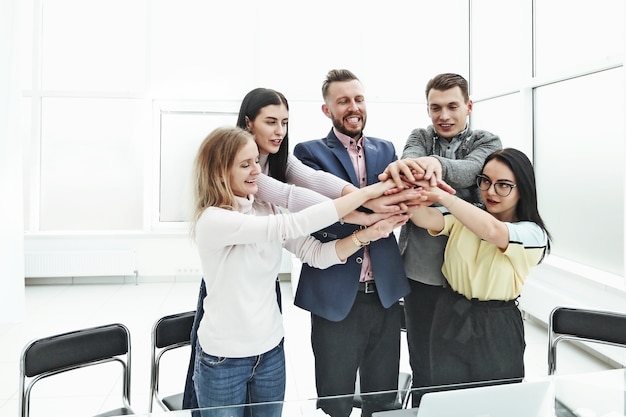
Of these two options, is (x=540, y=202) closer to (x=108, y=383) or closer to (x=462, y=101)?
(x=462, y=101)

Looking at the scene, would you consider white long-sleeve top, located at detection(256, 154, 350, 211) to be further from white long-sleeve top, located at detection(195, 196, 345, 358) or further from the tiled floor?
the tiled floor

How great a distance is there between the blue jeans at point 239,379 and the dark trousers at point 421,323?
622mm

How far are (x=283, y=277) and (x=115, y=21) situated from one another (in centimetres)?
395

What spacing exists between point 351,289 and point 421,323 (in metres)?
0.38

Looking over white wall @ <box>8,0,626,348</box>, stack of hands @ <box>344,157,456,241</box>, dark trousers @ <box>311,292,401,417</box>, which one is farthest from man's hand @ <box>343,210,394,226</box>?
white wall @ <box>8,0,626,348</box>

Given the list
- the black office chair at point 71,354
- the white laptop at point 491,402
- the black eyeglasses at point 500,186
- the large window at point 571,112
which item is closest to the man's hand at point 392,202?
the black eyeglasses at point 500,186

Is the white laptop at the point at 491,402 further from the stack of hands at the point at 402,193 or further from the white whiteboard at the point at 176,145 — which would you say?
the white whiteboard at the point at 176,145

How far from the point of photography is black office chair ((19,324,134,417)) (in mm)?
1727

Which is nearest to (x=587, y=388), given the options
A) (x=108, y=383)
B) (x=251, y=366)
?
(x=251, y=366)

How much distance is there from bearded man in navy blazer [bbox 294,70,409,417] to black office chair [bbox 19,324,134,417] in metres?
0.78

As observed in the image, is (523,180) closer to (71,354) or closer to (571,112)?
(71,354)

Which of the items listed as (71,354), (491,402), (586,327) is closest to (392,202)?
(491,402)

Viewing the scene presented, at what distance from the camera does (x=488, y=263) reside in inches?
66.6

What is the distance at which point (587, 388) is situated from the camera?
150cm
